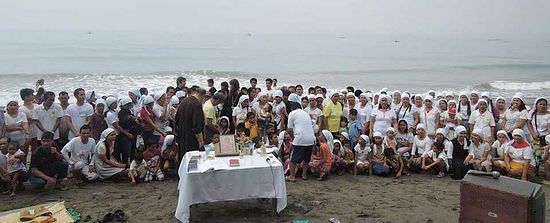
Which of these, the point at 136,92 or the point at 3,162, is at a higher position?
the point at 136,92

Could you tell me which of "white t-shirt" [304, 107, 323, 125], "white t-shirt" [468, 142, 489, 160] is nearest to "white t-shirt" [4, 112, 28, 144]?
"white t-shirt" [304, 107, 323, 125]

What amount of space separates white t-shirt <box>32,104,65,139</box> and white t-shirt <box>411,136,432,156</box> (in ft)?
19.9

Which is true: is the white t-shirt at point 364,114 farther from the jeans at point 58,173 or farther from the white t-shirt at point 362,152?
the jeans at point 58,173

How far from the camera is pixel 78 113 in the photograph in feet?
23.9

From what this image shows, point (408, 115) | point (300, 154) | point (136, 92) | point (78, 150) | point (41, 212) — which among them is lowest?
point (41, 212)

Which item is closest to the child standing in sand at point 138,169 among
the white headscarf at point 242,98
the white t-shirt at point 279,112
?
the white headscarf at point 242,98

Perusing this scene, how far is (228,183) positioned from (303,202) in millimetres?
1299

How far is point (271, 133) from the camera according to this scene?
764cm

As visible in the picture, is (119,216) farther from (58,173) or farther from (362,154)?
(362,154)

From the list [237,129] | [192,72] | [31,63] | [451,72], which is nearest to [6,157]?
[237,129]

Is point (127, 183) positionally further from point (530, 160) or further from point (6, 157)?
point (530, 160)

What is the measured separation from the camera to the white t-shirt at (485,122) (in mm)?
7551

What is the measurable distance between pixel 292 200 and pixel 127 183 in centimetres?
271

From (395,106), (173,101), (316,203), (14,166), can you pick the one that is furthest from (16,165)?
(395,106)
